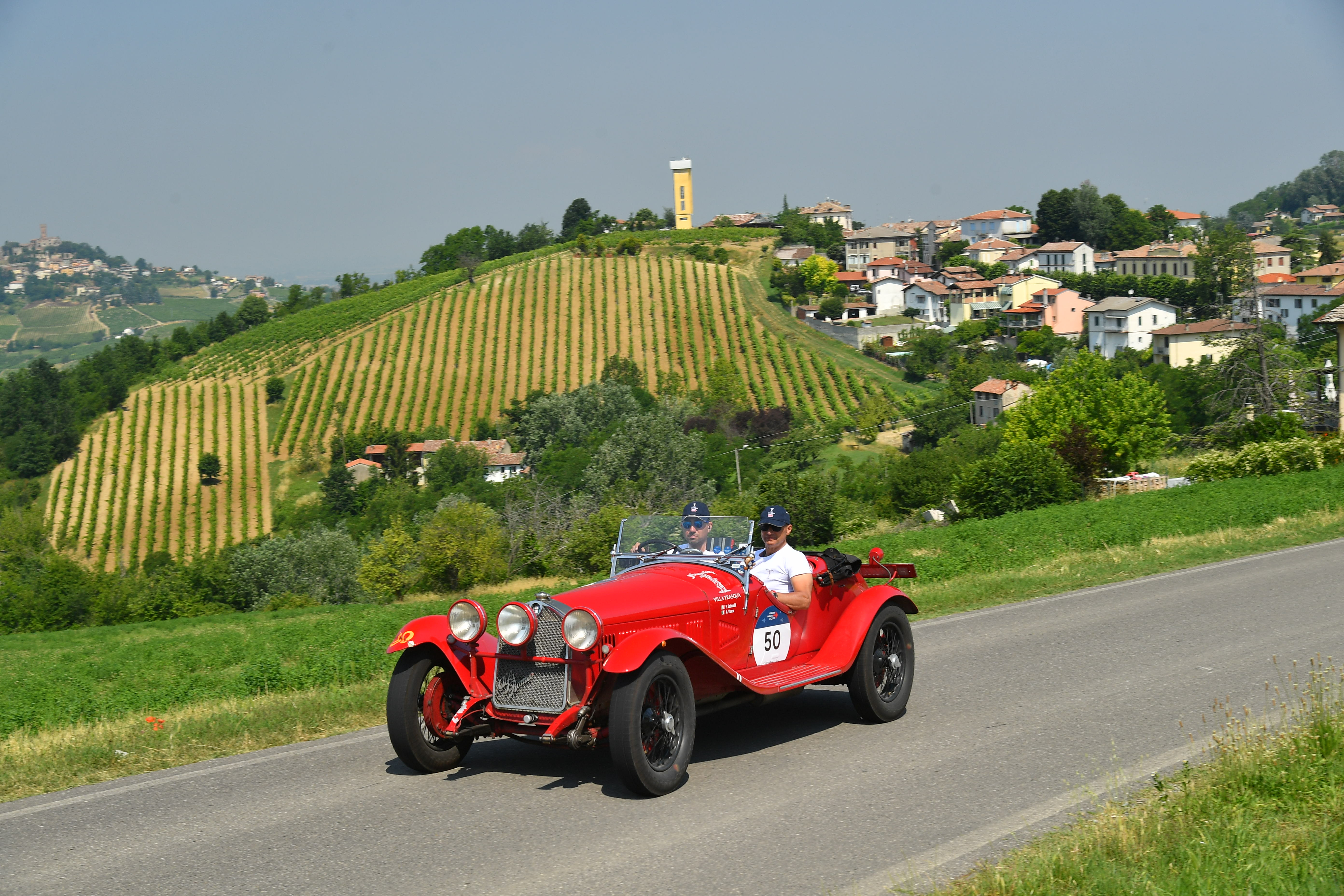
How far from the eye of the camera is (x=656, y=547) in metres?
7.89

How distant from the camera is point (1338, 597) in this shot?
12.0 meters

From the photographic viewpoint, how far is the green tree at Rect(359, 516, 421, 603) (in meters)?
47.1

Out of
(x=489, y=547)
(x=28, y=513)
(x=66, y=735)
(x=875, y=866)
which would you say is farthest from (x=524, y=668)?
(x=28, y=513)

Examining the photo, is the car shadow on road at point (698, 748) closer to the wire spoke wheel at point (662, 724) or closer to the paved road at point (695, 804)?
the paved road at point (695, 804)

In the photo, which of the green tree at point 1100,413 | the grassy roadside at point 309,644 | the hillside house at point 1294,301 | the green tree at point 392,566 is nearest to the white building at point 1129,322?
the hillside house at point 1294,301

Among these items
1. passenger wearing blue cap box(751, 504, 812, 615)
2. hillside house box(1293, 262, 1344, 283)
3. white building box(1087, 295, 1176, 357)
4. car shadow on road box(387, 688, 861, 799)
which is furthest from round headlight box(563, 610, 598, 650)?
hillside house box(1293, 262, 1344, 283)

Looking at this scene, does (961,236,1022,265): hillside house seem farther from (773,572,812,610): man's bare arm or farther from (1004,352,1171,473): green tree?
(773,572,812,610): man's bare arm

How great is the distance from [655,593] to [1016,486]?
28745 mm

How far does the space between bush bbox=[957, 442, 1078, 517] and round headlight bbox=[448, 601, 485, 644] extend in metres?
28.1

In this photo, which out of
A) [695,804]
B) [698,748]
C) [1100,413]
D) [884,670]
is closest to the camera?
[695,804]

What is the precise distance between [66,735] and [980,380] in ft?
305

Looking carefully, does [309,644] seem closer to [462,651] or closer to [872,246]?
[462,651]

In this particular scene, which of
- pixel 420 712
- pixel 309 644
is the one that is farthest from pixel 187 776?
pixel 309 644

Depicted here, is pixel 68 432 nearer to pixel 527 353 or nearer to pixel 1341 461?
pixel 527 353
